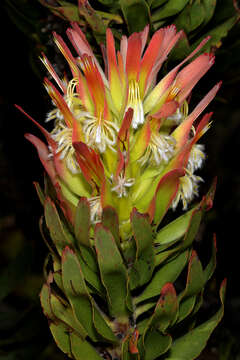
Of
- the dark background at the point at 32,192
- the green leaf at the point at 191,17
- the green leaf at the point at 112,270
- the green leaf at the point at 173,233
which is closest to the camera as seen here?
the green leaf at the point at 112,270

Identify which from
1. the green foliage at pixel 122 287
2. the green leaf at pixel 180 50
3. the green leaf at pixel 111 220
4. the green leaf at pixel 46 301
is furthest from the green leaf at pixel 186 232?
the green leaf at pixel 180 50

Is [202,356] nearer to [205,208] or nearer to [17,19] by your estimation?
[205,208]

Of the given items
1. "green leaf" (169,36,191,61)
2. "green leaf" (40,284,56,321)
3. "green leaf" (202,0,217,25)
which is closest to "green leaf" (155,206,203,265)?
"green leaf" (40,284,56,321)

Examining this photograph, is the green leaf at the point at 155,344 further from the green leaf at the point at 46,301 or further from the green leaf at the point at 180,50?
the green leaf at the point at 180,50

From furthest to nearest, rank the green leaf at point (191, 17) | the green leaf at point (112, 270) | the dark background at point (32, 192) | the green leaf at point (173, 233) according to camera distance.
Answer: the dark background at point (32, 192) < the green leaf at point (191, 17) < the green leaf at point (173, 233) < the green leaf at point (112, 270)

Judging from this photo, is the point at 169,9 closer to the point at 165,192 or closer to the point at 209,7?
the point at 209,7

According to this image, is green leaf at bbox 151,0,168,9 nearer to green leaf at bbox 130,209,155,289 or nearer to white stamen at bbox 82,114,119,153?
white stamen at bbox 82,114,119,153

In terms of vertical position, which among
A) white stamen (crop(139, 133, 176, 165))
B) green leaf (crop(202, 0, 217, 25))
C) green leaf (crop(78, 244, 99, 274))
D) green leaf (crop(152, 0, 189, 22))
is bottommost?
green leaf (crop(78, 244, 99, 274))
